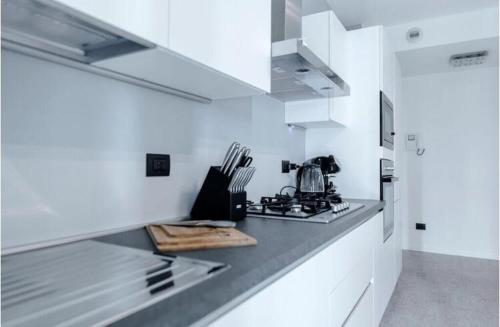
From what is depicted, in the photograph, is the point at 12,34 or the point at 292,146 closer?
the point at 12,34

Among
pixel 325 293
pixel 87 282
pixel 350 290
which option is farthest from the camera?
pixel 350 290

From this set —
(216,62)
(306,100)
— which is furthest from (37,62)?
(306,100)

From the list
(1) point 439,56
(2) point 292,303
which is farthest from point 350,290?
(1) point 439,56

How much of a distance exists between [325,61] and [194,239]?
1.49 m

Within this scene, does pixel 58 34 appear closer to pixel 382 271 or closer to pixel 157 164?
pixel 157 164

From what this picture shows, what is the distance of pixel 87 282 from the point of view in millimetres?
659

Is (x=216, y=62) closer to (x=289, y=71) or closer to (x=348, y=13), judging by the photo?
(x=289, y=71)

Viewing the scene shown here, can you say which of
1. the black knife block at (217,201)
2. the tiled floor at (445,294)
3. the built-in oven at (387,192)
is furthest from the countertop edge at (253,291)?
the tiled floor at (445,294)

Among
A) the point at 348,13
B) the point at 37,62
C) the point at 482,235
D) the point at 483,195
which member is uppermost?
the point at 348,13

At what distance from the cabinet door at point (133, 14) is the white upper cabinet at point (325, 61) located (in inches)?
48.2

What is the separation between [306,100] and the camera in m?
2.34

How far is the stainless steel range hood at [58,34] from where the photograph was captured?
2.37 ft

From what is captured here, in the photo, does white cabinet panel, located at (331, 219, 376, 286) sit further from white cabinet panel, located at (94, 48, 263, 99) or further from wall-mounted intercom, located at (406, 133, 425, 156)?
wall-mounted intercom, located at (406, 133, 425, 156)

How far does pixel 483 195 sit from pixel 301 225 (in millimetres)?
3715
